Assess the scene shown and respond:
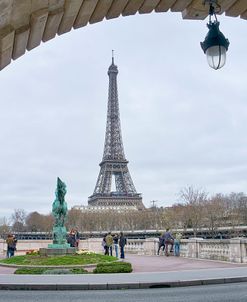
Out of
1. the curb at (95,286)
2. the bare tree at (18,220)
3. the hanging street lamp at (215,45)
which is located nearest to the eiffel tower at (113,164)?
the bare tree at (18,220)

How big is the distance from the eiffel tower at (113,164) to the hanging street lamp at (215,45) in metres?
99.5

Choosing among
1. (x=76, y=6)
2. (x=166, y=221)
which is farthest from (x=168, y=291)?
(x=166, y=221)

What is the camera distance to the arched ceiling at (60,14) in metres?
3.93

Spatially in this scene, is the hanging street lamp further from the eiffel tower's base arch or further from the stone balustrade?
the eiffel tower's base arch

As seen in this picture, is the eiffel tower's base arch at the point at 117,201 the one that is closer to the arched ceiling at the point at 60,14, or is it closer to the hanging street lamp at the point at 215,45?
the hanging street lamp at the point at 215,45

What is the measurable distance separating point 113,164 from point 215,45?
102 metres

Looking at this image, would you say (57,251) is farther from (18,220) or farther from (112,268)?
(18,220)

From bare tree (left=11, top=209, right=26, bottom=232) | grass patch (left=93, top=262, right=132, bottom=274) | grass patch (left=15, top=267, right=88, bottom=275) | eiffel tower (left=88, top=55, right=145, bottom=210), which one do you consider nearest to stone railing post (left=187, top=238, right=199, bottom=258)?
grass patch (left=93, top=262, right=132, bottom=274)

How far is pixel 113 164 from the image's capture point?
350ft

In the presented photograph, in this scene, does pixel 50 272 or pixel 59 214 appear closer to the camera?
pixel 50 272

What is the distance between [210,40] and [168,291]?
937 centimetres

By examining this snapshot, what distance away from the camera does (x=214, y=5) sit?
4.68 m

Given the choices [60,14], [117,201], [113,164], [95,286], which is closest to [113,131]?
[113,164]

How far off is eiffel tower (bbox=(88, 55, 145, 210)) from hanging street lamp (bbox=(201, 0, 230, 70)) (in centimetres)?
9946
